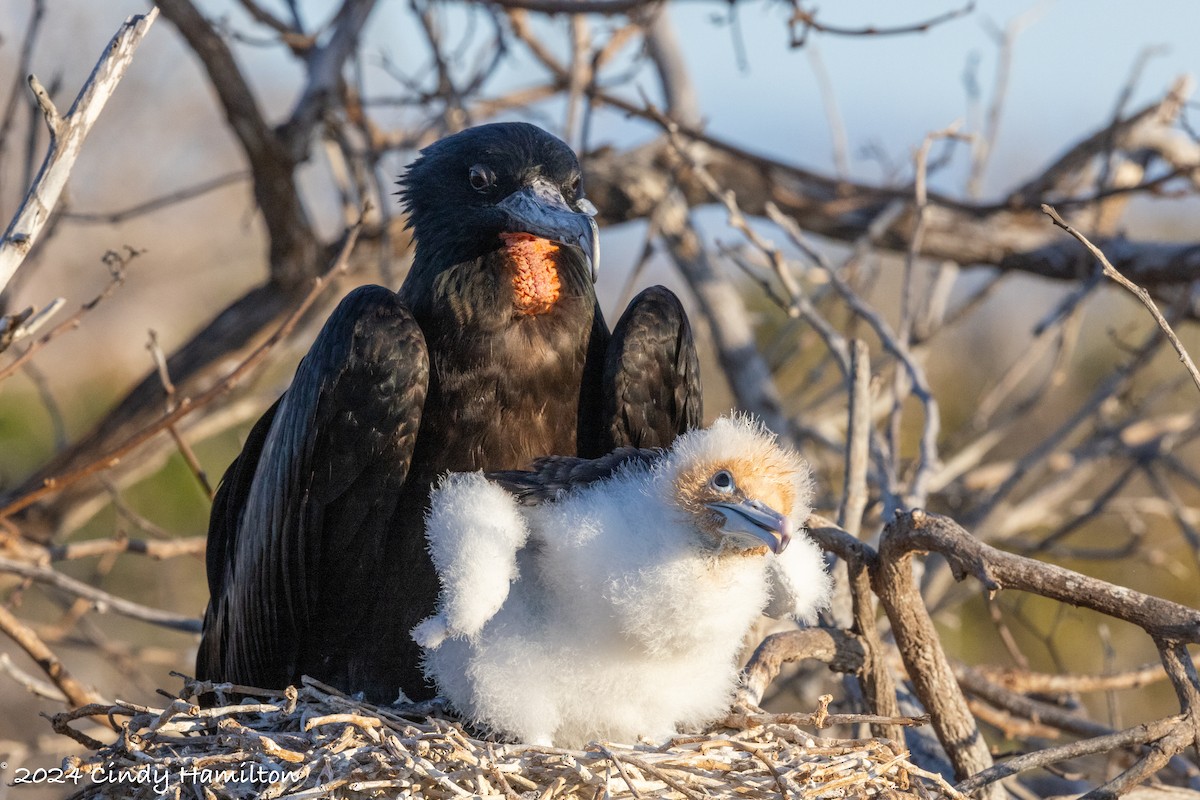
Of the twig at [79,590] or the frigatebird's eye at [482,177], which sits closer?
the frigatebird's eye at [482,177]

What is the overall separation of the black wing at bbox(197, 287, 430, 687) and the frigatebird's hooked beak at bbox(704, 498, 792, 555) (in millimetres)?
787

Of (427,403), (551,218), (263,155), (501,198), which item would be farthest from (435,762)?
(263,155)

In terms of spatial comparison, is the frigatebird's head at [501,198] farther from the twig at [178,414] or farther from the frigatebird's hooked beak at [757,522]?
the frigatebird's hooked beak at [757,522]

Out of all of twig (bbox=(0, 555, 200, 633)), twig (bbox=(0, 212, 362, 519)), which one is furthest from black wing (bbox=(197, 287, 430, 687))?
twig (bbox=(0, 555, 200, 633))

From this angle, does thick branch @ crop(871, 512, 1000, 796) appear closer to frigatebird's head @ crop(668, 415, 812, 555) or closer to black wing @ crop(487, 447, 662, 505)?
frigatebird's head @ crop(668, 415, 812, 555)

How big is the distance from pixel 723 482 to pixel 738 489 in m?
0.03

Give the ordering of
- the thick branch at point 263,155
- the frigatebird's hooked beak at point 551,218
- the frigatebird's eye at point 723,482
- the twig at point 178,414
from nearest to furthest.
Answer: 1. the frigatebird's eye at point 723,482
2. the frigatebird's hooked beak at point 551,218
3. the twig at point 178,414
4. the thick branch at point 263,155

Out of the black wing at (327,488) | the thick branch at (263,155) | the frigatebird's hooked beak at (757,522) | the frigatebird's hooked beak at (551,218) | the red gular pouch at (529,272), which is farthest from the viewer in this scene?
the thick branch at (263,155)

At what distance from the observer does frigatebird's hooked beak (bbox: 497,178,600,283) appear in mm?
2818

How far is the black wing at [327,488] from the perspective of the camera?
2699mm

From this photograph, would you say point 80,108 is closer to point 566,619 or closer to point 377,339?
point 377,339

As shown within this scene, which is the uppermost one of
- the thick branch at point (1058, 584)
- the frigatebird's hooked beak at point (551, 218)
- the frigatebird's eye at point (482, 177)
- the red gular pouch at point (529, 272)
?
the frigatebird's eye at point (482, 177)

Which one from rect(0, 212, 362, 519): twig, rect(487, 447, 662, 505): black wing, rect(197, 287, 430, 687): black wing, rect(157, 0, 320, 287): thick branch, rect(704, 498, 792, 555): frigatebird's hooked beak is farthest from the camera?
rect(157, 0, 320, 287): thick branch

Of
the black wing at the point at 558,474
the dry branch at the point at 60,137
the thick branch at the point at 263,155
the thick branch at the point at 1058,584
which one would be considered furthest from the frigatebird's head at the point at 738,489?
the thick branch at the point at 263,155
